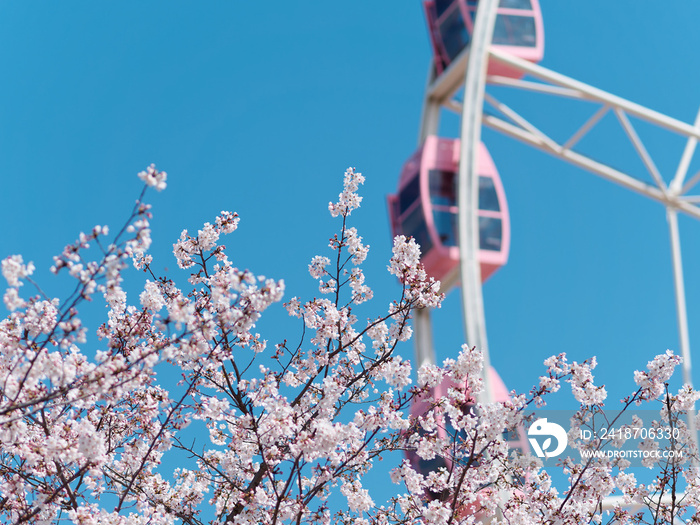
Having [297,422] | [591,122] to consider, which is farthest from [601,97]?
[297,422]

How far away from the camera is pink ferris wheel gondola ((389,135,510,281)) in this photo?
63.0ft

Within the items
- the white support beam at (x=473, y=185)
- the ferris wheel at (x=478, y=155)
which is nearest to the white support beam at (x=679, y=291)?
the ferris wheel at (x=478, y=155)

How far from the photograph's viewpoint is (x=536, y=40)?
829 inches

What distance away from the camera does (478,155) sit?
17938 mm

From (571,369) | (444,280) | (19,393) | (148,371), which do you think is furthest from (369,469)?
(444,280)

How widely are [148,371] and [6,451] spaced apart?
55.7 inches

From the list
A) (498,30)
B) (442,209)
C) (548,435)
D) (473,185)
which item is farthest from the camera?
(498,30)

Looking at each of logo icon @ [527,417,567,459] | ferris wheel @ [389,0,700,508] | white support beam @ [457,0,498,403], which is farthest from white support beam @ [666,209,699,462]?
logo icon @ [527,417,567,459]

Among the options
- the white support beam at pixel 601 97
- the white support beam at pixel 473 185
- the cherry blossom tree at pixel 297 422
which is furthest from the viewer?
the white support beam at pixel 601 97

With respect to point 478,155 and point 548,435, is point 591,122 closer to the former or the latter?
point 478,155

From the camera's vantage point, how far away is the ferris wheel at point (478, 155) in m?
17.9

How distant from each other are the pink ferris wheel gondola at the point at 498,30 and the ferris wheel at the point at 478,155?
3cm

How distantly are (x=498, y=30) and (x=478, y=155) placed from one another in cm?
399

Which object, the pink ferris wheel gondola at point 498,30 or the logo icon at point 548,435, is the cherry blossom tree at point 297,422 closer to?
the logo icon at point 548,435
